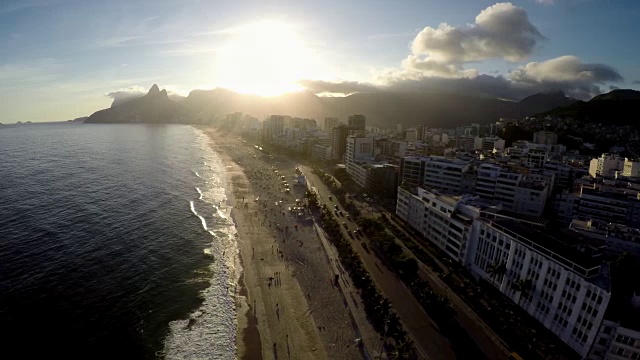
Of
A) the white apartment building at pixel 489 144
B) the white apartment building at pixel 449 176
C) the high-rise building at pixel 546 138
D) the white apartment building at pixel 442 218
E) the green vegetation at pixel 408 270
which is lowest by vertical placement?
the green vegetation at pixel 408 270

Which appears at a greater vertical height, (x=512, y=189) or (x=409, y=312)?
(x=512, y=189)

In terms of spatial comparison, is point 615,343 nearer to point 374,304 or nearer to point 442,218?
point 374,304

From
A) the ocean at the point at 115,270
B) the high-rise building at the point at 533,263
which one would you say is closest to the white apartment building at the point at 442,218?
the high-rise building at the point at 533,263

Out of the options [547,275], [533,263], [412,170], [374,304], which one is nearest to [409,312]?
[374,304]

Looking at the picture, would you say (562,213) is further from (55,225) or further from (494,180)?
(55,225)

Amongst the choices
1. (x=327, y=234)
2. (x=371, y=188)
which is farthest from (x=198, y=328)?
(x=371, y=188)

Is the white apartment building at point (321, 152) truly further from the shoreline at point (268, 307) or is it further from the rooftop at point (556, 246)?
the rooftop at point (556, 246)
